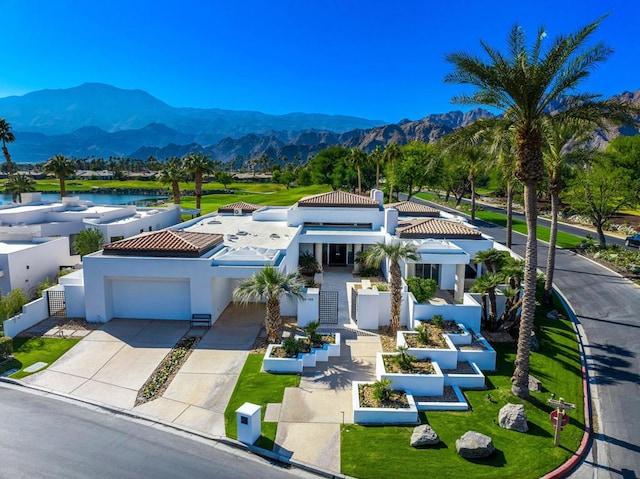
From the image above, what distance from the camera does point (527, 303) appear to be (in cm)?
1457

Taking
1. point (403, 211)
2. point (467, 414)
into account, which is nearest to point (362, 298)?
point (467, 414)

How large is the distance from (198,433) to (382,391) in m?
5.93

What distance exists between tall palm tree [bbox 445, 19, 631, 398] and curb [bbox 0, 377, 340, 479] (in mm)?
8273

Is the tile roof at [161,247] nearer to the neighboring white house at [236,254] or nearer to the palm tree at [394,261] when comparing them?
the neighboring white house at [236,254]

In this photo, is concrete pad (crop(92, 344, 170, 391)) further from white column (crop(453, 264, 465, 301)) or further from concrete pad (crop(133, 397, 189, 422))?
white column (crop(453, 264, 465, 301))

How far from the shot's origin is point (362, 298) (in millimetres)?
20375

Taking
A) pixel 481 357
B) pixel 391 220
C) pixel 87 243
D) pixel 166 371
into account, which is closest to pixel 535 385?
pixel 481 357

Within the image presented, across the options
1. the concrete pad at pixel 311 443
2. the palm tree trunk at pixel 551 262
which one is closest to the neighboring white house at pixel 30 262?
the concrete pad at pixel 311 443

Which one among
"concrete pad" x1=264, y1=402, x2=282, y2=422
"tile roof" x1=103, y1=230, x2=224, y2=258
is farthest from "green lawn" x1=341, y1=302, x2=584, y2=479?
"tile roof" x1=103, y1=230, x2=224, y2=258

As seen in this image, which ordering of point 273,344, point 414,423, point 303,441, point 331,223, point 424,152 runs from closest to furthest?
point 303,441 < point 414,423 < point 273,344 < point 331,223 < point 424,152

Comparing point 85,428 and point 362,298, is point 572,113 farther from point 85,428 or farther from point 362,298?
point 85,428

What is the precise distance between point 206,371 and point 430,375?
8538 millimetres

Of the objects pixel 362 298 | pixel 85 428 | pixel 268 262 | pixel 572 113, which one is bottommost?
pixel 85 428

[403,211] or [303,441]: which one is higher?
[403,211]
